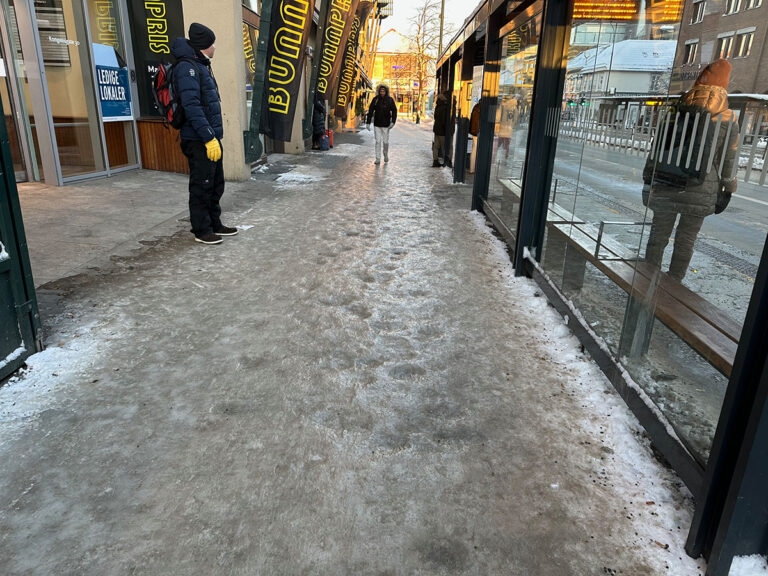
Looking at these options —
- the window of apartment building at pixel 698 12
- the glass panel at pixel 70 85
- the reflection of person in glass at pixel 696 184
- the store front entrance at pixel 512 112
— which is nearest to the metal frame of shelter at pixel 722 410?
the store front entrance at pixel 512 112

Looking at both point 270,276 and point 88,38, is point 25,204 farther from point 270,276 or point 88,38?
point 270,276

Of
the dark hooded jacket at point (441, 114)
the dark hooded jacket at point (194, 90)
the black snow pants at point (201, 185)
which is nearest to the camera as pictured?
the dark hooded jacket at point (194, 90)

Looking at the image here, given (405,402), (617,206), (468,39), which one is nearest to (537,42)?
(617,206)

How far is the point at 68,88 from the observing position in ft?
29.2

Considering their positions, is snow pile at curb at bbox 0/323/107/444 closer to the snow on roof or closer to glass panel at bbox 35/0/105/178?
the snow on roof

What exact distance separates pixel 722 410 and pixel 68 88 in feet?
33.7

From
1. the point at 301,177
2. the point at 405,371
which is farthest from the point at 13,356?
the point at 301,177

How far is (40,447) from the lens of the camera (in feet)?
8.13

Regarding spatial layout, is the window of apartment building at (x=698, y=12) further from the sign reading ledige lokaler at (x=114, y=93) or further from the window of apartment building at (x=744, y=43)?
the sign reading ledige lokaler at (x=114, y=93)

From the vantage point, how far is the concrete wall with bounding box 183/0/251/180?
9.45m

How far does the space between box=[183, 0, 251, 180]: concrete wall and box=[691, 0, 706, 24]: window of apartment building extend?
853 centimetres

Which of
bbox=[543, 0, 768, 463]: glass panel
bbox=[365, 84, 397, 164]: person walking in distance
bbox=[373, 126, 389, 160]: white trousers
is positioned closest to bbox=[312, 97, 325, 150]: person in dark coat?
bbox=[373, 126, 389, 160]: white trousers

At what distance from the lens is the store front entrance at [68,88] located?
805 centimetres

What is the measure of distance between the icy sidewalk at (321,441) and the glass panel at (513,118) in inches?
76.0
